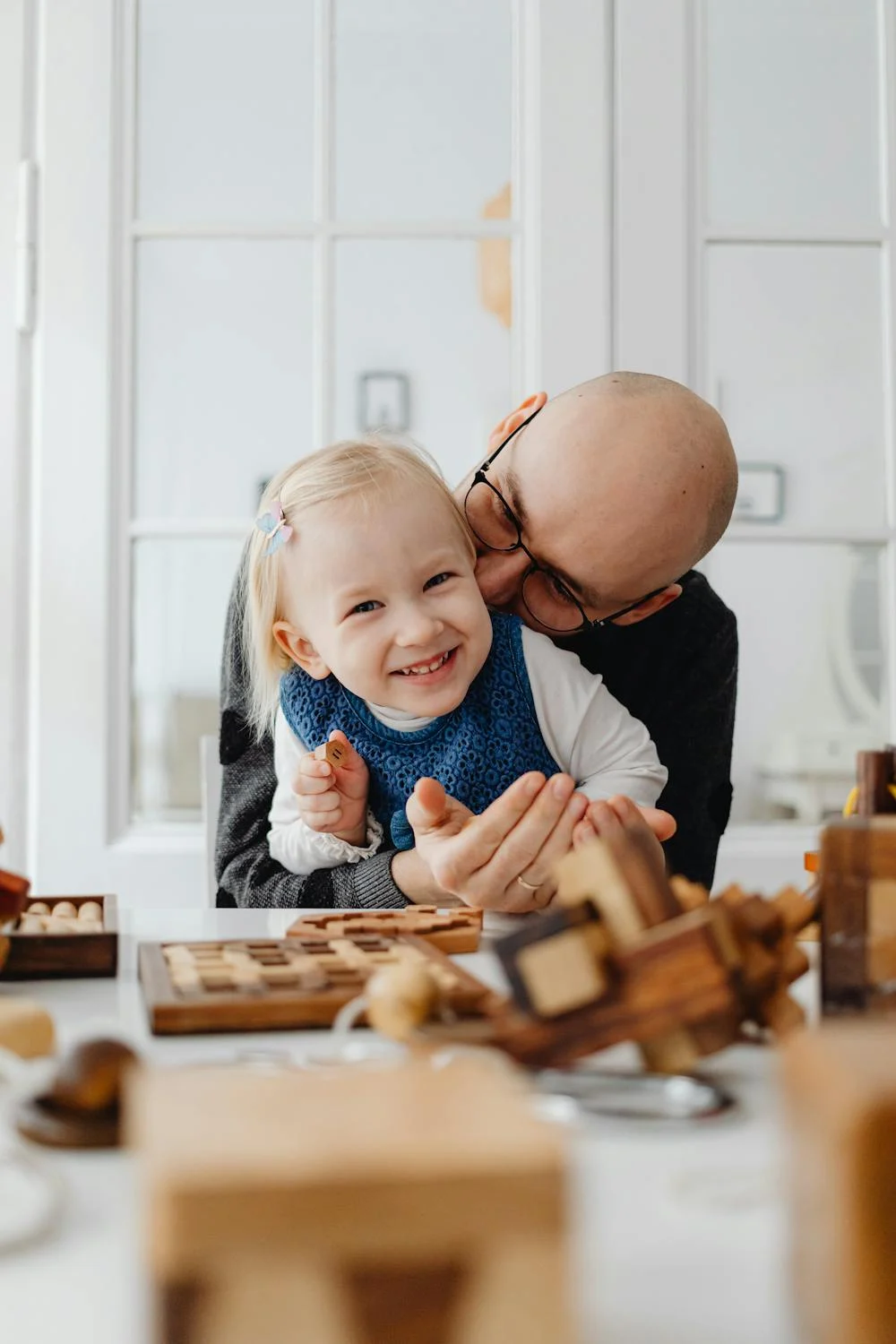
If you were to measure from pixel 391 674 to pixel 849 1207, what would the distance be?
1103 mm

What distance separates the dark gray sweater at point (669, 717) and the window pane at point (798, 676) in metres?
0.78

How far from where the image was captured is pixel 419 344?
96.5 inches

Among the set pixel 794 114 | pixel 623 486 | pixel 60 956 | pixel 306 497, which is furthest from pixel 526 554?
pixel 794 114

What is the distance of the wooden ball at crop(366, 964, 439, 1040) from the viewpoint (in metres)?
0.51

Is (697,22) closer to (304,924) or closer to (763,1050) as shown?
(304,924)

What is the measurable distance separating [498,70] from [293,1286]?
252 cm

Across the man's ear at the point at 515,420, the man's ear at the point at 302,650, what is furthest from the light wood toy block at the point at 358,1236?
the man's ear at the point at 515,420

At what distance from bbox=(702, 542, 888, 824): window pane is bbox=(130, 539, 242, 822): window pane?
3.05 feet

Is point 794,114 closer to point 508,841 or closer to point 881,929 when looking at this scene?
point 508,841

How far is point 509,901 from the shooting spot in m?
1.06

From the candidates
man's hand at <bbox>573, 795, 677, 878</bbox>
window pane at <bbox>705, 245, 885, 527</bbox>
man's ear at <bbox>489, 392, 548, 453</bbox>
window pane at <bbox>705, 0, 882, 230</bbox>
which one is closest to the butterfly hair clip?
man's ear at <bbox>489, 392, 548, 453</bbox>

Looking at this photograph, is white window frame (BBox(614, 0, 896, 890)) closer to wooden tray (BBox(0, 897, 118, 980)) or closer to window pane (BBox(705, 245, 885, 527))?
window pane (BBox(705, 245, 885, 527))

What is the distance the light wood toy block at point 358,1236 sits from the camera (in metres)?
0.26

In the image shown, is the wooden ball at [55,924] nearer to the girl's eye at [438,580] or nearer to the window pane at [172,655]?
the girl's eye at [438,580]
